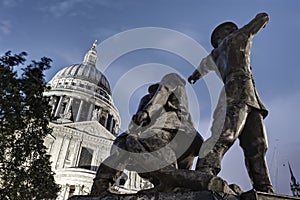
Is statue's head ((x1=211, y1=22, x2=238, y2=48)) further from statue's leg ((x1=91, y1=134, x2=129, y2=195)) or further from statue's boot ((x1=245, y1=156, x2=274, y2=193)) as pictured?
statue's leg ((x1=91, y1=134, x2=129, y2=195))

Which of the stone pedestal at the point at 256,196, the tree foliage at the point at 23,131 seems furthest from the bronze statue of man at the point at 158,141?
the tree foliage at the point at 23,131

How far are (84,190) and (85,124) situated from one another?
52.0 ft

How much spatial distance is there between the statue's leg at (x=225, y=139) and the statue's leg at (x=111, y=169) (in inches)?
40.3

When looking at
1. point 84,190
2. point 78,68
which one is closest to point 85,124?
point 84,190

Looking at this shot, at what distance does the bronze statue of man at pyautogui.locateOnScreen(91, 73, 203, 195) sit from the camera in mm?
3672

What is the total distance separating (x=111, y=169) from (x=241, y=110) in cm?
201

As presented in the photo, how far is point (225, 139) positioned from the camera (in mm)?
3795

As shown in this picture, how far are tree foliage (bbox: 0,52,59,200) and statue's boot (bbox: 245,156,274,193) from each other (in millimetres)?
9044

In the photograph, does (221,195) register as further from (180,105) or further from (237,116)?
(180,105)

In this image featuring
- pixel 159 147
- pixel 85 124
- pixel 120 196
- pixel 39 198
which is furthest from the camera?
pixel 85 124

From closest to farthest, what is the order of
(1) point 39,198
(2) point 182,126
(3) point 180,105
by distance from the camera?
(2) point 182,126, (3) point 180,105, (1) point 39,198

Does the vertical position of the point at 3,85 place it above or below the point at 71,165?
below

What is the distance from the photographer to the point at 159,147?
3744 mm

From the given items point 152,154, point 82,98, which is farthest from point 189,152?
point 82,98
